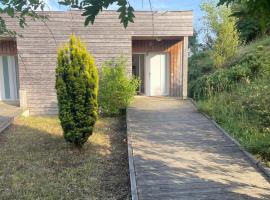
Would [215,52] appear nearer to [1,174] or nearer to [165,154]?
[165,154]

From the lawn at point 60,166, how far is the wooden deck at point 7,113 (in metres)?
0.52

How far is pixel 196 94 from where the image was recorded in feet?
42.8

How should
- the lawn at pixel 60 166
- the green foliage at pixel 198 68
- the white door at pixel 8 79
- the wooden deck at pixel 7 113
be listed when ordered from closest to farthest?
the lawn at pixel 60 166, the wooden deck at pixel 7 113, the white door at pixel 8 79, the green foliage at pixel 198 68

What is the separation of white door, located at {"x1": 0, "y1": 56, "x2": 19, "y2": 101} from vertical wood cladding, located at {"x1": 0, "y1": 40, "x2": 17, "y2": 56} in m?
0.23

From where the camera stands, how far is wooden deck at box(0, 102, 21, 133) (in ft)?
31.6

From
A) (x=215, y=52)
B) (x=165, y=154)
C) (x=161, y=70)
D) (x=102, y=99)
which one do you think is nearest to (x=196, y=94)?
(x=161, y=70)

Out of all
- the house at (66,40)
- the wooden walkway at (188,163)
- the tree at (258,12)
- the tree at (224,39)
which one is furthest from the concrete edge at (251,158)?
the tree at (224,39)

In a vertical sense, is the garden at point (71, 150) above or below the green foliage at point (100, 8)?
below

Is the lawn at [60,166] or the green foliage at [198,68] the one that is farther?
the green foliage at [198,68]

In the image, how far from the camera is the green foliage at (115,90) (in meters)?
10.9

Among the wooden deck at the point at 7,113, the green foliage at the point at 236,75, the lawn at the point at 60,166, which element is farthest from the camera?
the green foliage at the point at 236,75

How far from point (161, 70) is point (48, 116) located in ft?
19.0

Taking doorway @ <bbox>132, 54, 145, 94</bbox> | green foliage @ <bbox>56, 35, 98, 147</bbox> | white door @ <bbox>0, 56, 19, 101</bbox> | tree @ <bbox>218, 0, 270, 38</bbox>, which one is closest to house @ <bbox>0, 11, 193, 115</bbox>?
white door @ <bbox>0, 56, 19, 101</bbox>

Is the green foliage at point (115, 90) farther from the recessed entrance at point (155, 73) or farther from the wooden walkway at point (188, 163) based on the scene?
the recessed entrance at point (155, 73)
